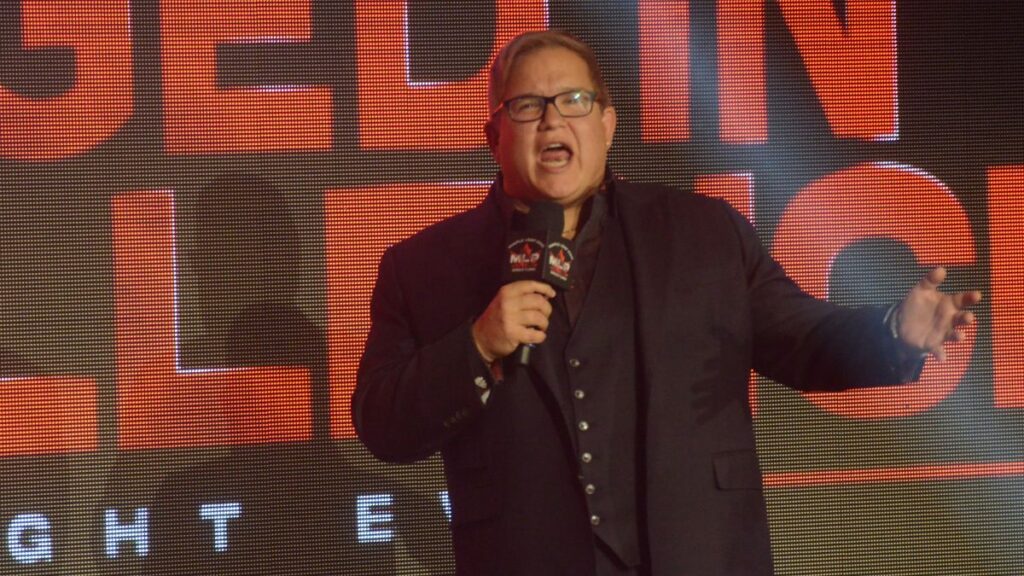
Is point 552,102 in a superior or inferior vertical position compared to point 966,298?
superior

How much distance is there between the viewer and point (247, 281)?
350 centimetres

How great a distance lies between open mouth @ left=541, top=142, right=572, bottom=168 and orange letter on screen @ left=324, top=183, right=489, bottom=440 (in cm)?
142

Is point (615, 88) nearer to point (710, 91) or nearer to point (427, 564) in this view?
point (710, 91)

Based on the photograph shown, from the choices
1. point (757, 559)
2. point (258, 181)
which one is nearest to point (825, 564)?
point (757, 559)

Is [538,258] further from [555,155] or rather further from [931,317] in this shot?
[931,317]

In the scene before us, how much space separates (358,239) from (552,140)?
1.51 m

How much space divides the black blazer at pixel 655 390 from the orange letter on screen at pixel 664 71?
4.78ft

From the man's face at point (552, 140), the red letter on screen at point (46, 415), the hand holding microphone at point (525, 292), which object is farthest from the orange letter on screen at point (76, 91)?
the hand holding microphone at point (525, 292)

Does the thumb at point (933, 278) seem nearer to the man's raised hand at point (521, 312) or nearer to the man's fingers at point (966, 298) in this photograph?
the man's fingers at point (966, 298)

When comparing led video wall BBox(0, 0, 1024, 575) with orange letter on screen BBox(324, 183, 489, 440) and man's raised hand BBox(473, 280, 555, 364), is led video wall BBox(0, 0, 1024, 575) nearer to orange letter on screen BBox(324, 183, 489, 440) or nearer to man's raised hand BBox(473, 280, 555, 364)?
orange letter on screen BBox(324, 183, 489, 440)

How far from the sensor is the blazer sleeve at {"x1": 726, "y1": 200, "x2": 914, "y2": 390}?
198 cm

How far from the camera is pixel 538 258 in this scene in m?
1.90

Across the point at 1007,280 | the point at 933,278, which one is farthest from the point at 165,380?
the point at 1007,280

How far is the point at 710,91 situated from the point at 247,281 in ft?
4.66
